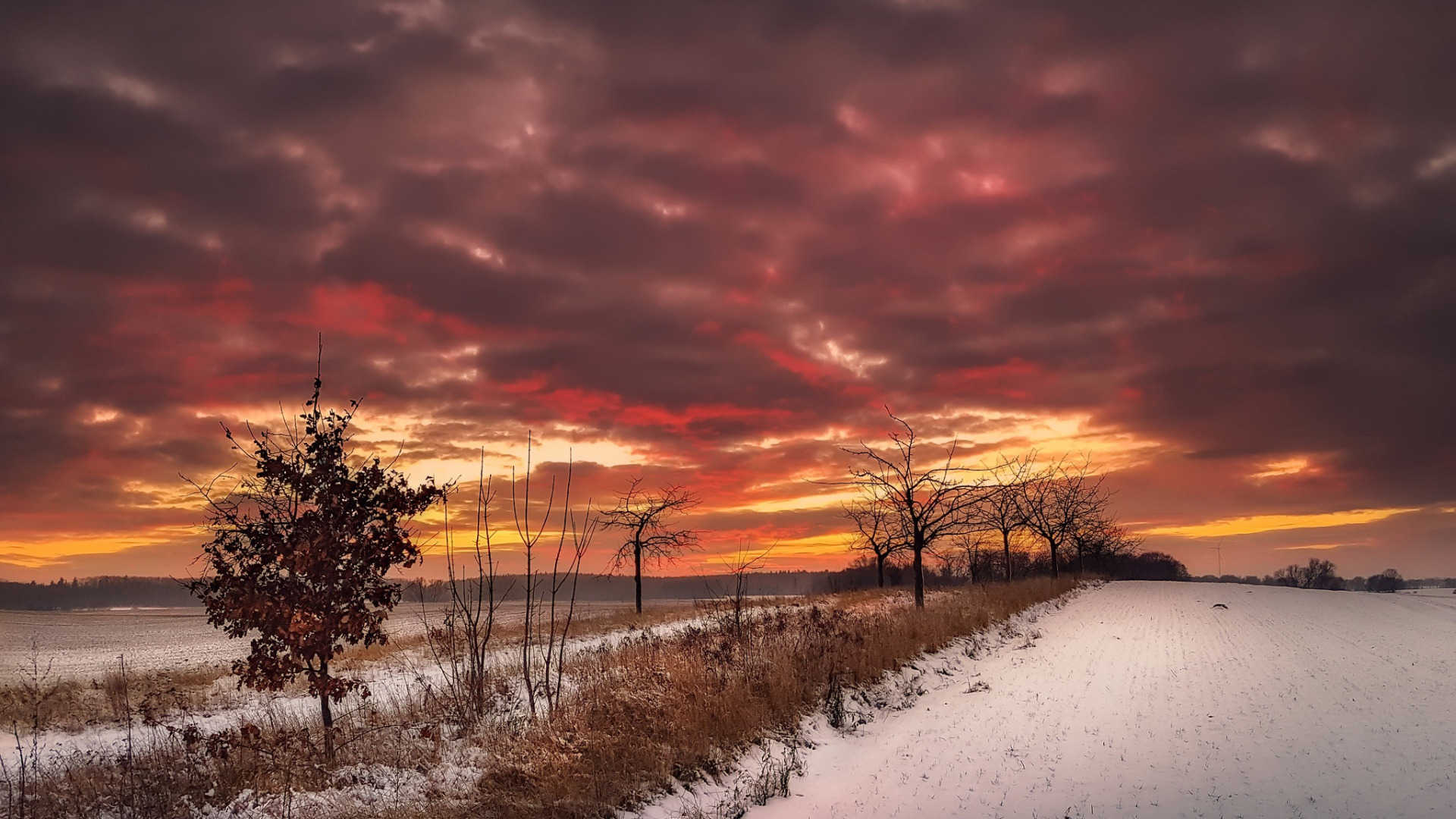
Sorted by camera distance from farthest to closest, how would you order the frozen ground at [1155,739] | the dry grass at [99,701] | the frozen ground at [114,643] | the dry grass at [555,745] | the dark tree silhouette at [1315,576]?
the dark tree silhouette at [1315,576], the frozen ground at [114,643], the dry grass at [99,701], the frozen ground at [1155,739], the dry grass at [555,745]

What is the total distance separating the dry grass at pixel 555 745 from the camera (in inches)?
318

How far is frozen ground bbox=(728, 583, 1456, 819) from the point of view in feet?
27.7

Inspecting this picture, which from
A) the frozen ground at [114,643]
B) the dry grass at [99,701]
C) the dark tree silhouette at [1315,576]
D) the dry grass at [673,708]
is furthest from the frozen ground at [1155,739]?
the dark tree silhouette at [1315,576]

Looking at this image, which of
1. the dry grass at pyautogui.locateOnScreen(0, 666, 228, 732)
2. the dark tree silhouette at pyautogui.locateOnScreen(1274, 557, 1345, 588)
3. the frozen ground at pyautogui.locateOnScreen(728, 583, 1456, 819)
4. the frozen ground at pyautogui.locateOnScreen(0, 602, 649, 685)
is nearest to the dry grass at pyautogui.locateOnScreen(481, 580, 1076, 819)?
the frozen ground at pyautogui.locateOnScreen(728, 583, 1456, 819)

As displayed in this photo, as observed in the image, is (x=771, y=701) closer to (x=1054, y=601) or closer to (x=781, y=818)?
(x=781, y=818)

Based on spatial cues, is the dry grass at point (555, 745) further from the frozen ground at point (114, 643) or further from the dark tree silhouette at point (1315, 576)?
the dark tree silhouette at point (1315, 576)

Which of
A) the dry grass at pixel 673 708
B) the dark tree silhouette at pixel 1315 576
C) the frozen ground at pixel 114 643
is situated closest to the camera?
the dry grass at pixel 673 708

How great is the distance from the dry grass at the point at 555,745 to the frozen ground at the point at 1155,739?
1.11 metres

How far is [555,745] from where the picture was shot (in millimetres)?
8969

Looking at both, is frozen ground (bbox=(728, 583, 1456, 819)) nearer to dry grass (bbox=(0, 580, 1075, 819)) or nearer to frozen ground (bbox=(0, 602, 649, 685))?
dry grass (bbox=(0, 580, 1075, 819))

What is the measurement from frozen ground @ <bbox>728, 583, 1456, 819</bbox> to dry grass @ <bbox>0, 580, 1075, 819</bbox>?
3.63 ft

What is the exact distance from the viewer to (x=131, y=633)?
52.0 meters

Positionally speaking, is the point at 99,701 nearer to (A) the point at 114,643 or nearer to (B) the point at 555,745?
(B) the point at 555,745

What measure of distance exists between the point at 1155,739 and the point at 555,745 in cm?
851
